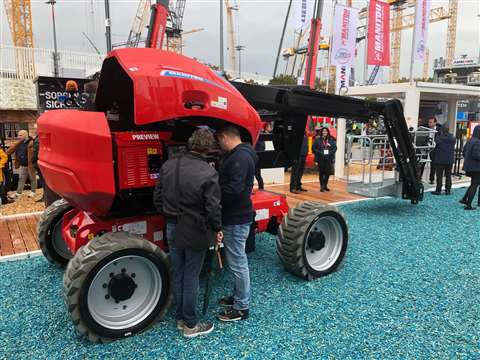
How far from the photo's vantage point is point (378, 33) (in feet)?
50.1

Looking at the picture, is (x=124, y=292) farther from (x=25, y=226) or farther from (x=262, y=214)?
(x=25, y=226)

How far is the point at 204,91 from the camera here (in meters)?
3.23

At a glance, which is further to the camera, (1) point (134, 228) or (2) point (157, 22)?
(2) point (157, 22)

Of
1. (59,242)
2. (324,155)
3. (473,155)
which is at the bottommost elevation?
(59,242)

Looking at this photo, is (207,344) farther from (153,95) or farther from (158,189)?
(153,95)

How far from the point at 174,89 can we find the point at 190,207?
3.13ft

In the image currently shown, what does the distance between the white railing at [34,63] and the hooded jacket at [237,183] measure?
16478mm

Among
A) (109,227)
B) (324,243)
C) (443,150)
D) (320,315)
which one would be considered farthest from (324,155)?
(109,227)

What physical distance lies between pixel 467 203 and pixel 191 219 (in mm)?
7191

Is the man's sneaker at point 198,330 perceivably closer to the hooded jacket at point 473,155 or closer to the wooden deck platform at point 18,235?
the wooden deck platform at point 18,235

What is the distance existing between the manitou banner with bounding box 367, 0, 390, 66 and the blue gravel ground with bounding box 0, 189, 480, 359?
11.8m

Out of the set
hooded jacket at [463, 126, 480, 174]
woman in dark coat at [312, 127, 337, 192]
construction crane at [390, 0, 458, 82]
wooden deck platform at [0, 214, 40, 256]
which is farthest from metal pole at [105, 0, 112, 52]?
construction crane at [390, 0, 458, 82]

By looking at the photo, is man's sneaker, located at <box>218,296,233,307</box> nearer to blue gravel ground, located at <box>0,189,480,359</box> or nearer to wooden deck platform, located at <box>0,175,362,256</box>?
blue gravel ground, located at <box>0,189,480,359</box>

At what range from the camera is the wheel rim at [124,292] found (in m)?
3.06
